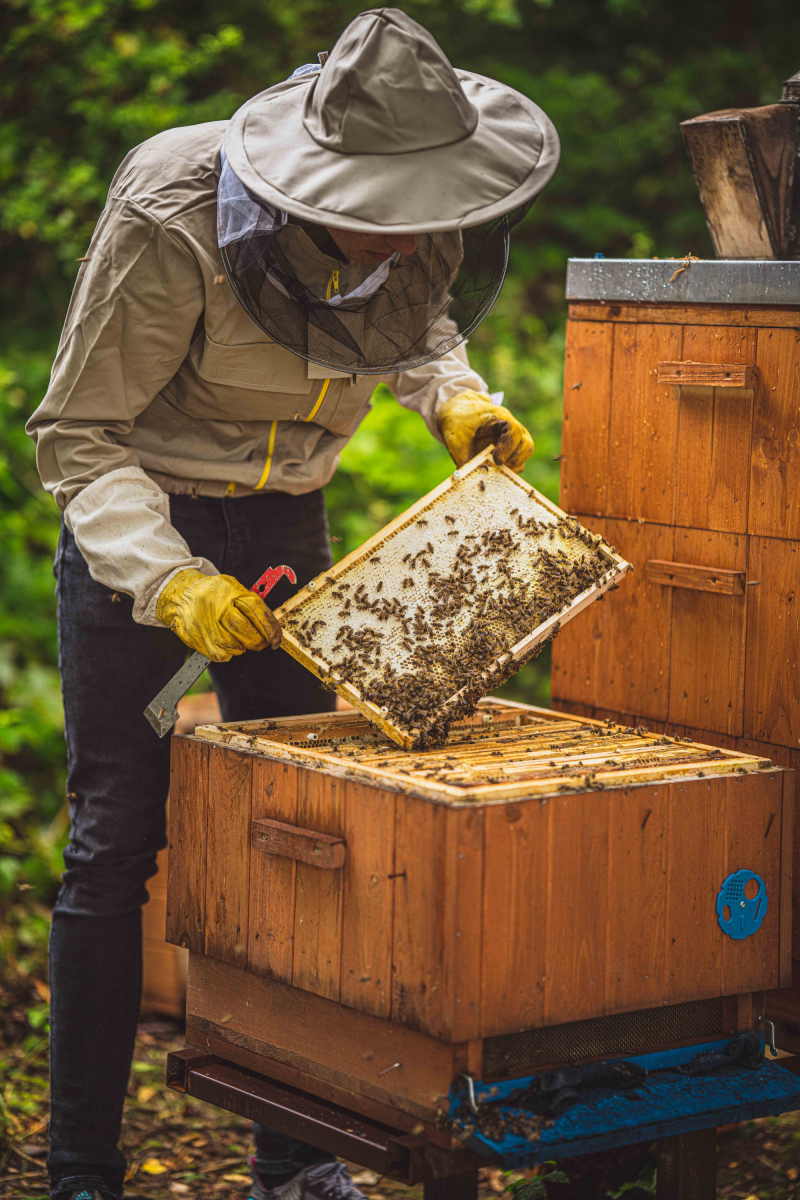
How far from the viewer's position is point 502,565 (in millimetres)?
2518

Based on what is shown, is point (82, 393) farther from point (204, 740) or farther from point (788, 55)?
point (788, 55)

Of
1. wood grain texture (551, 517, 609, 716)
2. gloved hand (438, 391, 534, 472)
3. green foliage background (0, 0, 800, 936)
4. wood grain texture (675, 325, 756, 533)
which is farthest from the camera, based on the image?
green foliage background (0, 0, 800, 936)

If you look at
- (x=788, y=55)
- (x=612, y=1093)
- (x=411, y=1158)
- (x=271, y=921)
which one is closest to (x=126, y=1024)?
(x=271, y=921)

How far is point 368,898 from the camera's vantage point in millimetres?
2037

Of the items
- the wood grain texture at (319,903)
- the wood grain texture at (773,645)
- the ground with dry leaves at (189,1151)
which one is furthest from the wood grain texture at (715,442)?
the ground with dry leaves at (189,1151)

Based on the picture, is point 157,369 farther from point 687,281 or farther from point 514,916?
point 514,916

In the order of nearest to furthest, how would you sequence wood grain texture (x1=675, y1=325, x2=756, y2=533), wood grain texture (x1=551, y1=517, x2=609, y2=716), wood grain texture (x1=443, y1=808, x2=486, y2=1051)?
wood grain texture (x1=443, y1=808, x2=486, y2=1051) → wood grain texture (x1=675, y1=325, x2=756, y2=533) → wood grain texture (x1=551, y1=517, x2=609, y2=716)

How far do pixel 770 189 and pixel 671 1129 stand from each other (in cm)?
188

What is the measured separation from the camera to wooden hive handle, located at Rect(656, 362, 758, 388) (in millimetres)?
2498

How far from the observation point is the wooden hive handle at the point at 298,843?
6.73 ft

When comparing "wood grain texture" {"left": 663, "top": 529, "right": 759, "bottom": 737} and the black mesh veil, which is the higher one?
the black mesh veil

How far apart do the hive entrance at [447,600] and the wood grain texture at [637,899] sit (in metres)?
0.39

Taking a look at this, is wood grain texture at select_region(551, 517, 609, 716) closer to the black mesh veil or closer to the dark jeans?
the black mesh veil

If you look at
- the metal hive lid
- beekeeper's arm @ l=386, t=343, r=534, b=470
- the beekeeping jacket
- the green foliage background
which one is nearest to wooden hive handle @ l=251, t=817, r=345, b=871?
the metal hive lid
